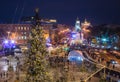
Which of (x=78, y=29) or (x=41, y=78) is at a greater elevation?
(x=78, y=29)

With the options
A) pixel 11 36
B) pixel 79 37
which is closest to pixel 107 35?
pixel 79 37

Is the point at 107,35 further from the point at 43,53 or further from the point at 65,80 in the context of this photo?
the point at 43,53

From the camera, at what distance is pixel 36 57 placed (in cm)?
1214

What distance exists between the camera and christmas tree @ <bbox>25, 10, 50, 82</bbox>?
39.7 ft

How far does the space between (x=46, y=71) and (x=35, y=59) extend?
0.86m

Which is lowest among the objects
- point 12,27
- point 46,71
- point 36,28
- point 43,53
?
point 46,71

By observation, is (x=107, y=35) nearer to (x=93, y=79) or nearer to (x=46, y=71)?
(x=93, y=79)

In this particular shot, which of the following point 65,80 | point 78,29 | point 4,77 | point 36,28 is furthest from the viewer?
point 78,29

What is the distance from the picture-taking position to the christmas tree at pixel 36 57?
12.1m

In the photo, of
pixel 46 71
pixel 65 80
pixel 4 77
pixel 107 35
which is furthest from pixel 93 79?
pixel 107 35

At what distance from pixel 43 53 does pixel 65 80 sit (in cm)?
946

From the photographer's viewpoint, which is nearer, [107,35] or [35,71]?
[35,71]

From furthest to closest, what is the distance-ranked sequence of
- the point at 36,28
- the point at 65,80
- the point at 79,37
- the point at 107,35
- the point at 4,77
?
the point at 79,37, the point at 107,35, the point at 4,77, the point at 65,80, the point at 36,28

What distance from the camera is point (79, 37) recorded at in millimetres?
86562
